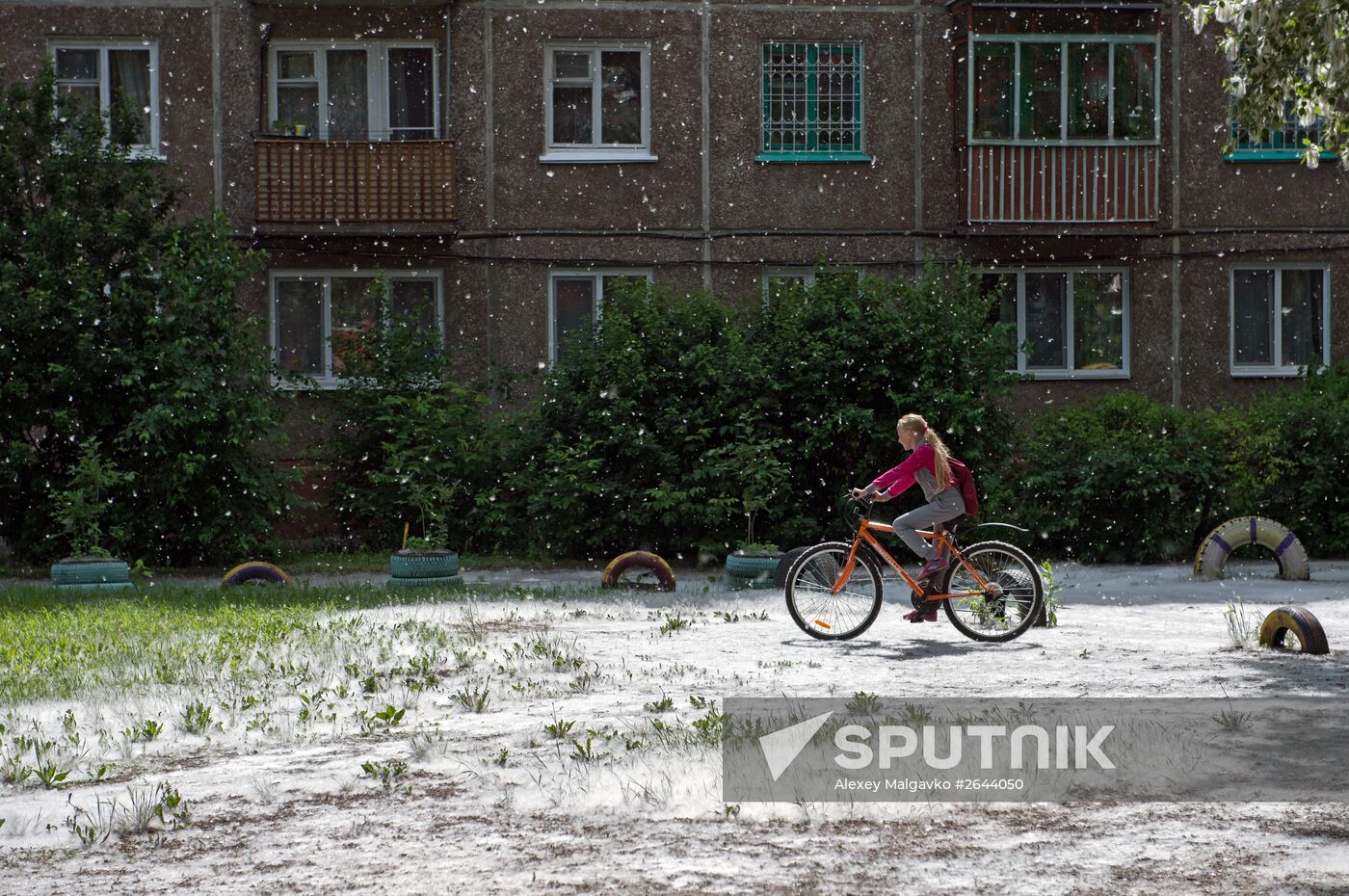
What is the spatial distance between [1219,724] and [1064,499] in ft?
34.2

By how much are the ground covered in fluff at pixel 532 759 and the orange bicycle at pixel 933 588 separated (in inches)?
8.8

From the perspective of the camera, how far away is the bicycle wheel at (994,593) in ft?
35.6

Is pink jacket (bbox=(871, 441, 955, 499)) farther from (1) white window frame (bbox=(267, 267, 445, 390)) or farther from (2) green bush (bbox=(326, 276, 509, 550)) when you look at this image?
(1) white window frame (bbox=(267, 267, 445, 390))

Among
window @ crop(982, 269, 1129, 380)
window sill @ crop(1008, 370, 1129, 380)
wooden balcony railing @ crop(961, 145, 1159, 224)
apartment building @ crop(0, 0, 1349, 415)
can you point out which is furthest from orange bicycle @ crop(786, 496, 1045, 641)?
window @ crop(982, 269, 1129, 380)

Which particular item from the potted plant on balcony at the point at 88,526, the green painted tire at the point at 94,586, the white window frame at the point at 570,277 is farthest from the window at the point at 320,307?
the green painted tire at the point at 94,586

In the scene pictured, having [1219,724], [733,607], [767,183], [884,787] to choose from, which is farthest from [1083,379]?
[884,787]

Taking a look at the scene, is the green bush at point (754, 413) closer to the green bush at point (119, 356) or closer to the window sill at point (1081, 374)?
the green bush at point (119, 356)

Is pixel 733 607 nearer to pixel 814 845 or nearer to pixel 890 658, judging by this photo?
pixel 890 658

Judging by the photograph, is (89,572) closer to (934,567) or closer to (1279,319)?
(934,567)

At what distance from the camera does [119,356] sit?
55.4 feet

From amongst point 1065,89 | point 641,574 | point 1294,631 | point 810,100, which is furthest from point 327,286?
point 1294,631

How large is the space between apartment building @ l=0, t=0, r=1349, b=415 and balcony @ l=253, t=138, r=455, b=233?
0.08 metres

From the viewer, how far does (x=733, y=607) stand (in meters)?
12.9

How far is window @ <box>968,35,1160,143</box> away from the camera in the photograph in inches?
916
